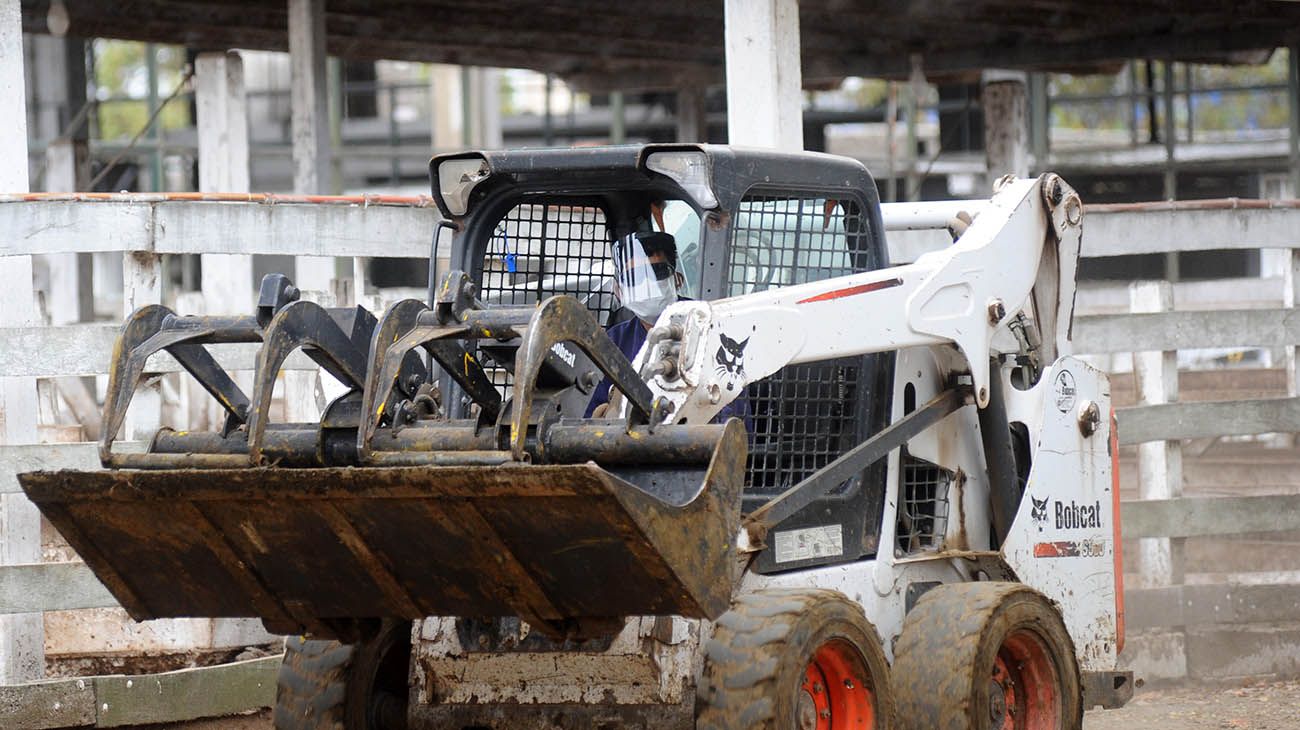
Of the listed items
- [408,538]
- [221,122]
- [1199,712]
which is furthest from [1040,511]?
[221,122]

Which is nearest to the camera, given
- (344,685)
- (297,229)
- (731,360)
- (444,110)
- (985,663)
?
(731,360)

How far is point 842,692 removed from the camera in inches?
243

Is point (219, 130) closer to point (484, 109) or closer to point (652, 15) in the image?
point (652, 15)

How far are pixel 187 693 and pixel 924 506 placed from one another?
319 centimetres

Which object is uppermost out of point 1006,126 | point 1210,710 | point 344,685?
point 1006,126

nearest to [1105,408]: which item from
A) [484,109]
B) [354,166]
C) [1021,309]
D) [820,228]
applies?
[1021,309]

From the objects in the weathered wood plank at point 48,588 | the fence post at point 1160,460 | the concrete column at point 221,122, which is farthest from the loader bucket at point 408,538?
the concrete column at point 221,122

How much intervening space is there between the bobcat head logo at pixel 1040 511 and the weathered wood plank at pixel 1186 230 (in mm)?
2843

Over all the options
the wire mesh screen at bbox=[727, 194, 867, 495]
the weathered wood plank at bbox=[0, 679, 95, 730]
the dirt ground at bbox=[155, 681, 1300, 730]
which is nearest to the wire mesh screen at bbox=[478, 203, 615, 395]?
the wire mesh screen at bbox=[727, 194, 867, 495]

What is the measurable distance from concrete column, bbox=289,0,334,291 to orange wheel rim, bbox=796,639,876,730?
8.84 meters

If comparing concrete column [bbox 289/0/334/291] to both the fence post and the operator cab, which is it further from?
the operator cab

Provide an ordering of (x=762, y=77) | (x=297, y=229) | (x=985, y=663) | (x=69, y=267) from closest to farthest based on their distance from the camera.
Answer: (x=985, y=663) → (x=297, y=229) → (x=762, y=77) → (x=69, y=267)

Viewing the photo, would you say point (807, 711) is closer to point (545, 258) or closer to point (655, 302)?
point (655, 302)

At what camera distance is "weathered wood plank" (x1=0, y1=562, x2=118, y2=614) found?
800 centimetres
